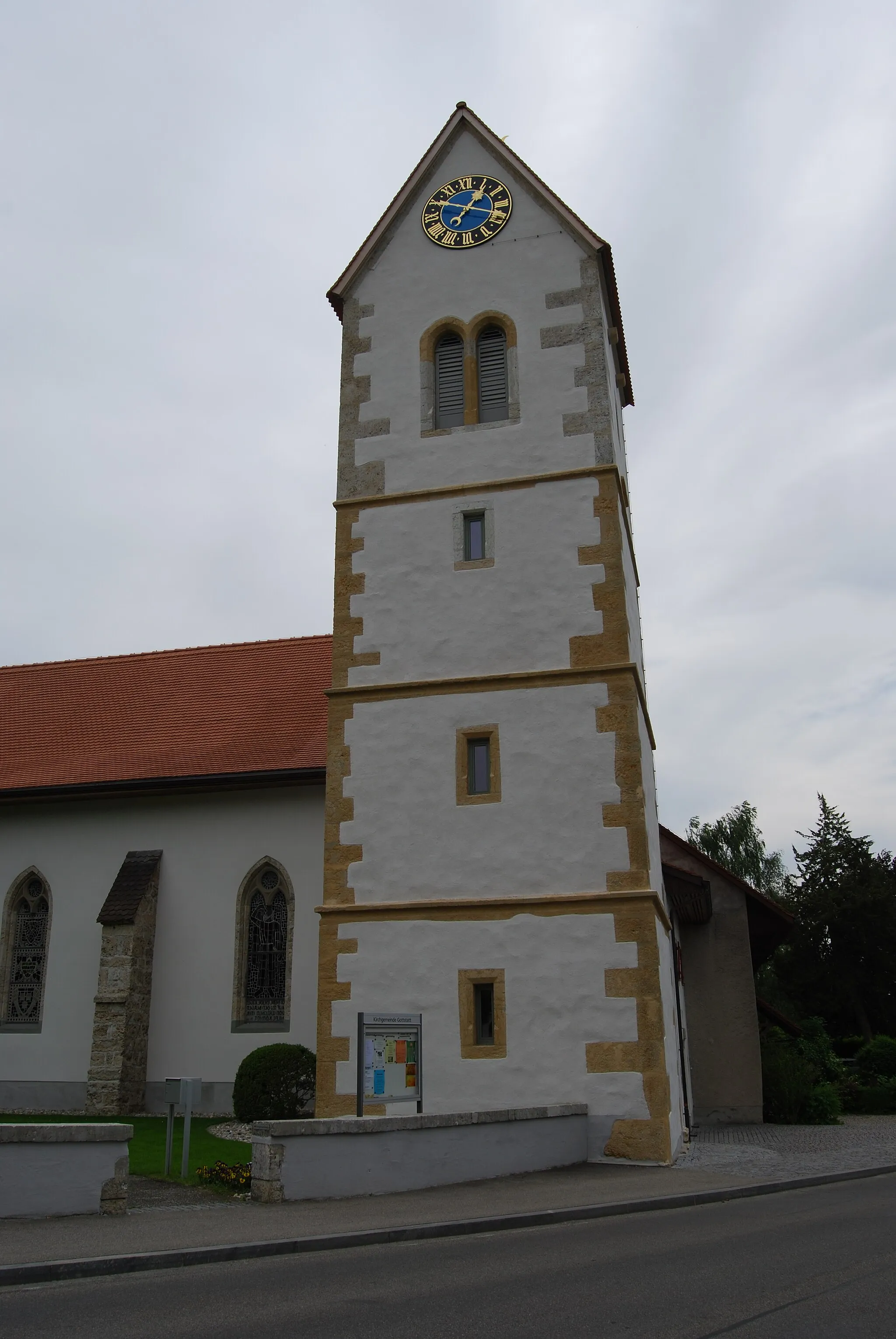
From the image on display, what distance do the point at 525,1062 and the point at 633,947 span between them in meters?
1.81

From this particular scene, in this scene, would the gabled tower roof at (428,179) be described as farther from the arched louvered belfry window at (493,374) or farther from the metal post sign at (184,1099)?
the metal post sign at (184,1099)

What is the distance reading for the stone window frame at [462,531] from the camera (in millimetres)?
15680

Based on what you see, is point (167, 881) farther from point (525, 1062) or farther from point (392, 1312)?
point (392, 1312)

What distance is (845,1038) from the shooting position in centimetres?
4397

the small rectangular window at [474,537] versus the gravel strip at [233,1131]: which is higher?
the small rectangular window at [474,537]

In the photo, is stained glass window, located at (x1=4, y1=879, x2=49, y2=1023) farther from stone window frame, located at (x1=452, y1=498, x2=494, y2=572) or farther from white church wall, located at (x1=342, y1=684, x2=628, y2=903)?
stone window frame, located at (x1=452, y1=498, x2=494, y2=572)

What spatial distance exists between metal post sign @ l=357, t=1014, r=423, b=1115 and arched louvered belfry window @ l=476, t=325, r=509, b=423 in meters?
8.63

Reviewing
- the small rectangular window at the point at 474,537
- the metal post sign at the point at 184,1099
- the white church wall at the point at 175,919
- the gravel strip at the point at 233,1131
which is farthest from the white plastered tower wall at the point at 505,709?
the white church wall at the point at 175,919

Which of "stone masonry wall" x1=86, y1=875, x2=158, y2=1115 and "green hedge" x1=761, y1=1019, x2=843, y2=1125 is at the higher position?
"stone masonry wall" x1=86, y1=875, x2=158, y2=1115

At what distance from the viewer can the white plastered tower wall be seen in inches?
528

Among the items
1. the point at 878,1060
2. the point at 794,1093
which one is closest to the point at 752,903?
the point at 794,1093

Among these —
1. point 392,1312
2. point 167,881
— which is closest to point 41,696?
point 167,881

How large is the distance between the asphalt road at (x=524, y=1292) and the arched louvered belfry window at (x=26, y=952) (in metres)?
12.7

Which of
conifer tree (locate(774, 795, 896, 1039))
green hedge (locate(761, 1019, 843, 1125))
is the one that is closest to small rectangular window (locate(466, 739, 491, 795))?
green hedge (locate(761, 1019, 843, 1125))
